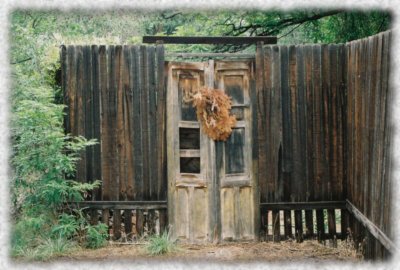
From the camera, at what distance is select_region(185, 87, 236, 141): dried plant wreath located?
24.3 ft

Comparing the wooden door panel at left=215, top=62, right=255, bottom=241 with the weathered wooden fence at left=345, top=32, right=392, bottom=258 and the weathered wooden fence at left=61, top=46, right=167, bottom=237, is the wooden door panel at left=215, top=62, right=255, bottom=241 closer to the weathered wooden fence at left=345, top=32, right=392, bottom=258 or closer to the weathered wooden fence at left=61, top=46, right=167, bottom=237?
the weathered wooden fence at left=61, top=46, right=167, bottom=237

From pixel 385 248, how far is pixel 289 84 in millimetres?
3115

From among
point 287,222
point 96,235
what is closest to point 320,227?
point 287,222

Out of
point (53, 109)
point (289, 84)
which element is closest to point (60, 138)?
point (53, 109)

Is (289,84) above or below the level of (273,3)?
below

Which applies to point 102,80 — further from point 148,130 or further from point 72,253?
point 72,253

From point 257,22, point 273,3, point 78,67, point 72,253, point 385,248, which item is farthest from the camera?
point 257,22

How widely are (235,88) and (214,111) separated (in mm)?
544

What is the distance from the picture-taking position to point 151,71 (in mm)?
7422

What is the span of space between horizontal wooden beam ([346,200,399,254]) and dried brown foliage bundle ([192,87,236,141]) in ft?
7.10

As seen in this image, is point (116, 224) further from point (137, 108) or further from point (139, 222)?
point (137, 108)

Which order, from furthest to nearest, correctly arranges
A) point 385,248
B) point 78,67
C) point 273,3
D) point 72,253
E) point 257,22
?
point 257,22
point 273,3
point 78,67
point 72,253
point 385,248

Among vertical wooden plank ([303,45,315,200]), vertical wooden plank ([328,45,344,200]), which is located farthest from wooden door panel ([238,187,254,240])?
vertical wooden plank ([328,45,344,200])

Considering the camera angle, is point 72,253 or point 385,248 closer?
point 385,248
